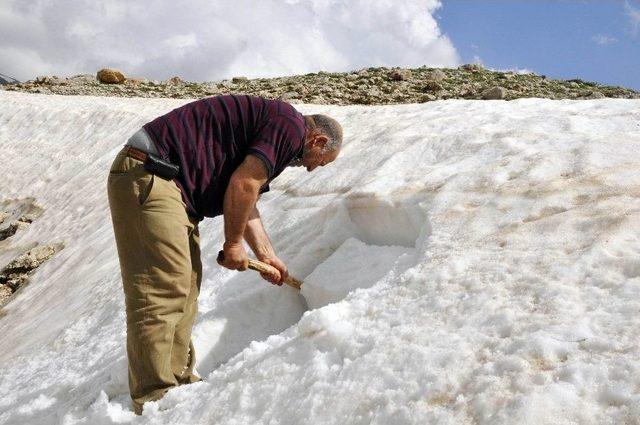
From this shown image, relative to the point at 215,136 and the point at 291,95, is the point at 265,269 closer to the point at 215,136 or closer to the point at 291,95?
the point at 215,136

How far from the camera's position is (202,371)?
4.32 m

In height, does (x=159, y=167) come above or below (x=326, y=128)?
below

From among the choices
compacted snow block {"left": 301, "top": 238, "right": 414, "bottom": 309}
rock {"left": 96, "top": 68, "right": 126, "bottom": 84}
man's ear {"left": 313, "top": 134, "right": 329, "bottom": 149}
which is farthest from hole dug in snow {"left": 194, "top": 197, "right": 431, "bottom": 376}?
rock {"left": 96, "top": 68, "right": 126, "bottom": 84}

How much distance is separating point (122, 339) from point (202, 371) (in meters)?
0.93

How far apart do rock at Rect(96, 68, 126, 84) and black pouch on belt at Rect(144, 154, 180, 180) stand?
28.7 m

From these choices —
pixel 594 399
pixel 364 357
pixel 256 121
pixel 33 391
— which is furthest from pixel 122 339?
pixel 594 399

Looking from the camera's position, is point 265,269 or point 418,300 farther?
point 265,269

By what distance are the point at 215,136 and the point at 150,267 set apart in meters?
0.87

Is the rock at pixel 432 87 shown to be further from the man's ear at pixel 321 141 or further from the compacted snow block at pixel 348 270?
the man's ear at pixel 321 141

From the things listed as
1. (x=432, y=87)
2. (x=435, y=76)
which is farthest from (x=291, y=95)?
(x=435, y=76)

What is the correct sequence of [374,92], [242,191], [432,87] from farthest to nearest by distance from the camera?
[432,87]
[374,92]
[242,191]

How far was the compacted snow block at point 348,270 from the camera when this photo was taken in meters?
4.07

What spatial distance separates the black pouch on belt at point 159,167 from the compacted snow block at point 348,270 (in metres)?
1.43

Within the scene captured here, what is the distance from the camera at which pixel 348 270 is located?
4.37 m
